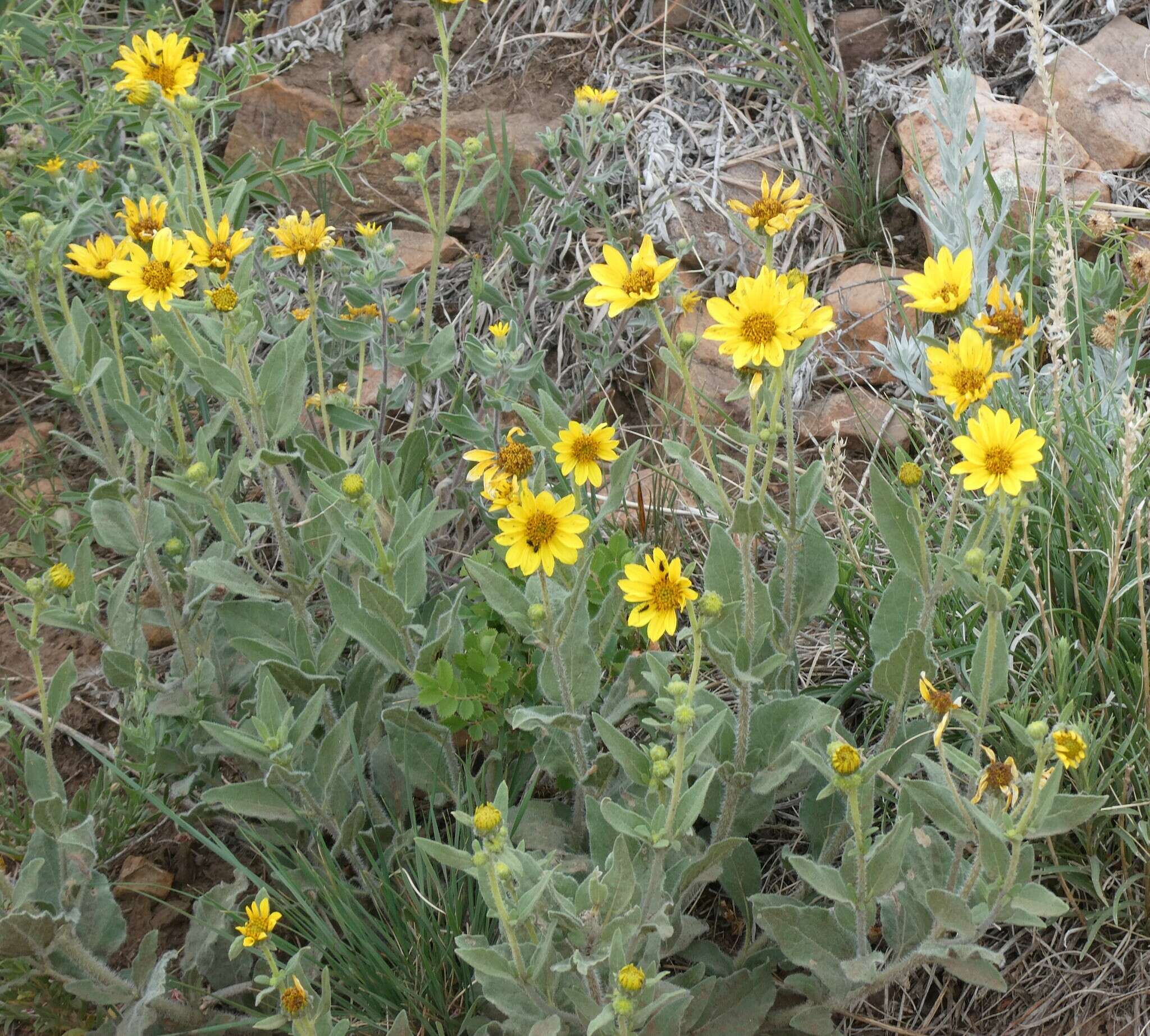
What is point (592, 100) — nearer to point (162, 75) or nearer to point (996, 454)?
point (162, 75)

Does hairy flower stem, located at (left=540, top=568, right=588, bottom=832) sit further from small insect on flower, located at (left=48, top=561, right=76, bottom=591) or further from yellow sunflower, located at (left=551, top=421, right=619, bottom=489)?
small insect on flower, located at (left=48, top=561, right=76, bottom=591)

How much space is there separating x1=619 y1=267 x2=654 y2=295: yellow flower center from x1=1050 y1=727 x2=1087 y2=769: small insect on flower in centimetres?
89

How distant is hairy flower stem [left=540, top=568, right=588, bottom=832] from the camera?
5.97 ft

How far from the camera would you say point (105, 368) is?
2273mm

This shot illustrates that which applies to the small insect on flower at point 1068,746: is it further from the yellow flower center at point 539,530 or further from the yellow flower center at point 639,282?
the yellow flower center at point 639,282

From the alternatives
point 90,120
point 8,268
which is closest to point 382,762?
point 8,268

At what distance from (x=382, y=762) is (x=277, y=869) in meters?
0.41

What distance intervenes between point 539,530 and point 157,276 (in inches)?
35.7

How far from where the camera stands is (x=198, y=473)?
6.73 feet

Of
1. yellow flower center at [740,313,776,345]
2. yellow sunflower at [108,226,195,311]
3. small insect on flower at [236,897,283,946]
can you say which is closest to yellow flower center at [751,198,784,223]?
yellow flower center at [740,313,776,345]

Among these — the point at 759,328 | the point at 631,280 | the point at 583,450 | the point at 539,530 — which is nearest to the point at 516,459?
the point at 583,450

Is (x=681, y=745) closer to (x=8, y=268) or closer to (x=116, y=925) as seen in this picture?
(x=116, y=925)

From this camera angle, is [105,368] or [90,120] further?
[90,120]

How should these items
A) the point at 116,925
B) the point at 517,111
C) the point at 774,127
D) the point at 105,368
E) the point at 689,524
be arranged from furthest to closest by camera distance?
the point at 517,111 → the point at 774,127 → the point at 689,524 → the point at 105,368 → the point at 116,925
